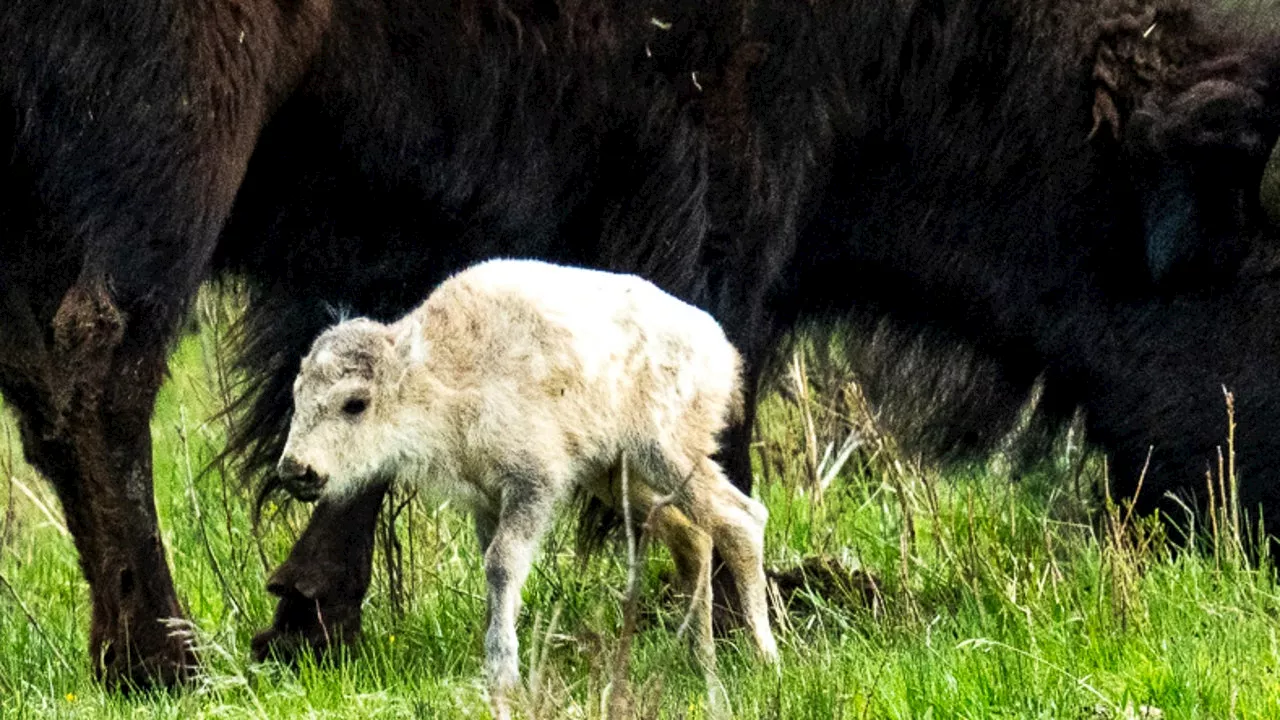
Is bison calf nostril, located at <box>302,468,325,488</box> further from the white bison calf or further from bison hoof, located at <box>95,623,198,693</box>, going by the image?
bison hoof, located at <box>95,623,198,693</box>

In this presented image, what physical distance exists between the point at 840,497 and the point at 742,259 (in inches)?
54.9

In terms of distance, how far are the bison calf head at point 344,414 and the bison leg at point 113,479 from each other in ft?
2.58

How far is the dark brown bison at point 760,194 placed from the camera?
5383mm

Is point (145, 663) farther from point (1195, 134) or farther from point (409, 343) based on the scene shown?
point (1195, 134)

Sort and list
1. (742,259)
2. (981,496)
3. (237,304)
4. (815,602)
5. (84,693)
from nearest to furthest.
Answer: (84,693) < (815,602) < (742,259) < (237,304) < (981,496)

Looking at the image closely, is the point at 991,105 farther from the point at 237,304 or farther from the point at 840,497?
the point at 237,304

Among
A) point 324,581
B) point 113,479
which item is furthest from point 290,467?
point 324,581

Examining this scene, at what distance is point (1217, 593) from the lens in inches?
197

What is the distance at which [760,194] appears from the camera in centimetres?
574

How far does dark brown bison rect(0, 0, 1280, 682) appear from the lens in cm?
538

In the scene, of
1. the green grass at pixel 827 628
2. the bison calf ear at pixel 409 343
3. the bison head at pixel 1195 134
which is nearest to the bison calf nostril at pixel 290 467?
the bison calf ear at pixel 409 343

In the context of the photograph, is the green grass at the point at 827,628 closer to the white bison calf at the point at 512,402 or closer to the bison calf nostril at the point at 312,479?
the white bison calf at the point at 512,402

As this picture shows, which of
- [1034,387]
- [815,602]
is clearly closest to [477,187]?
[815,602]

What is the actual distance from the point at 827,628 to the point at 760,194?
1137mm
